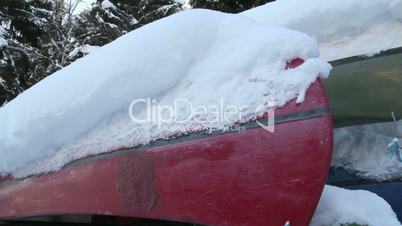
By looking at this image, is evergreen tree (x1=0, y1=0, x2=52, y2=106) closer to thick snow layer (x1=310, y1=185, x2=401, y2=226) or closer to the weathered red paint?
the weathered red paint

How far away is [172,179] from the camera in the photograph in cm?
191

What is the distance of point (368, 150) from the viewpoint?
280 centimetres

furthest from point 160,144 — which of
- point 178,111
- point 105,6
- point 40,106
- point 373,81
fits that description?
point 105,6

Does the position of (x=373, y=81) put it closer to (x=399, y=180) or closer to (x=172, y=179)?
(x=399, y=180)

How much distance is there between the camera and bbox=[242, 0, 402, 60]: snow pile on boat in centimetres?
235

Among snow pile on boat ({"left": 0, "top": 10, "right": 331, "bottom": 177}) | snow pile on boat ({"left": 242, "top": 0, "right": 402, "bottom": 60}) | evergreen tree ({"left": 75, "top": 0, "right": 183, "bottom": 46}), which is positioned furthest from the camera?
evergreen tree ({"left": 75, "top": 0, "right": 183, "bottom": 46})

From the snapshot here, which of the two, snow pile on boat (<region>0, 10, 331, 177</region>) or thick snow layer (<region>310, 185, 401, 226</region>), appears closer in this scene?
thick snow layer (<region>310, 185, 401, 226</region>)

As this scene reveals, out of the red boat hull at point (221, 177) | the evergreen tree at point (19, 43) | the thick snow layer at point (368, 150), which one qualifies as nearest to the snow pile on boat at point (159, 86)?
the red boat hull at point (221, 177)

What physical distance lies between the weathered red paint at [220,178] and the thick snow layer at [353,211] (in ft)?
0.53

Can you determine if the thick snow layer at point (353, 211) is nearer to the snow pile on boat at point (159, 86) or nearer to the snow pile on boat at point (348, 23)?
the snow pile on boat at point (159, 86)

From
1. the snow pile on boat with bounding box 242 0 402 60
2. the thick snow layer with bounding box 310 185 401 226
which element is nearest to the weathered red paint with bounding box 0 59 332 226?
the thick snow layer with bounding box 310 185 401 226

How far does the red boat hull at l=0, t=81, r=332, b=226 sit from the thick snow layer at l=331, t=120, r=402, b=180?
1159 mm

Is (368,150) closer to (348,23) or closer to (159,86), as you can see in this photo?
(348,23)

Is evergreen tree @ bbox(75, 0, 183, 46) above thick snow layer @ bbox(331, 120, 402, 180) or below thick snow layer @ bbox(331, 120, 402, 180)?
above
